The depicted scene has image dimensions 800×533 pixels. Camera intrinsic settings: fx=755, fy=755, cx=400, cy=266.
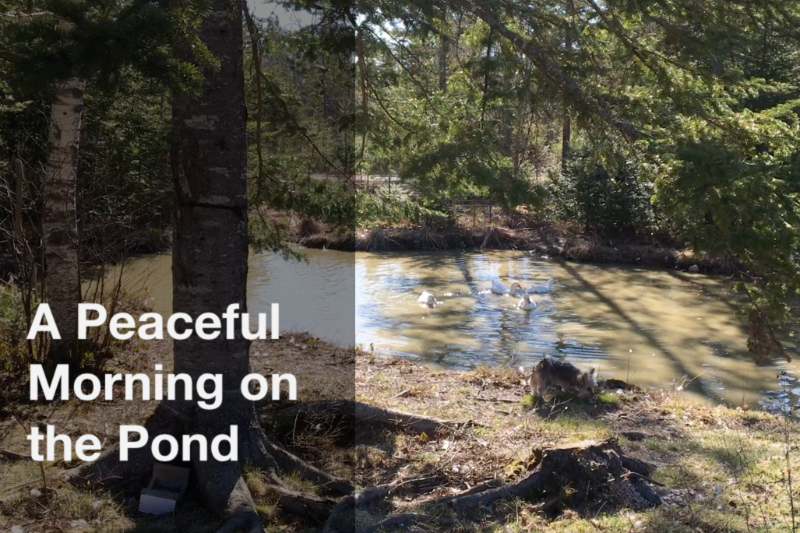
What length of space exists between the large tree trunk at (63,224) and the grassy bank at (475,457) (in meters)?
0.61

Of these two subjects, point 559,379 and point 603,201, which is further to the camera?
point 603,201

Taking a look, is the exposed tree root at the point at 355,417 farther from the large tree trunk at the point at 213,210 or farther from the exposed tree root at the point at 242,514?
the exposed tree root at the point at 242,514

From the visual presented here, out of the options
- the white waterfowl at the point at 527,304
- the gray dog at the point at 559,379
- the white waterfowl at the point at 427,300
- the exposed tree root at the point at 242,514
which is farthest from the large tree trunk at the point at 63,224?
the white waterfowl at the point at 527,304

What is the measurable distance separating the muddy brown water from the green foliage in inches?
79.0

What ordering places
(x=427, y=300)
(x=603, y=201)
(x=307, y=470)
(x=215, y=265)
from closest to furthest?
(x=215, y=265) < (x=307, y=470) < (x=427, y=300) < (x=603, y=201)

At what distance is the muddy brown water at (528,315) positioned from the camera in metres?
11.5

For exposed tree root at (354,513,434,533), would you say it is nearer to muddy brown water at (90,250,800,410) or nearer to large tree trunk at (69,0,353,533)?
large tree trunk at (69,0,353,533)

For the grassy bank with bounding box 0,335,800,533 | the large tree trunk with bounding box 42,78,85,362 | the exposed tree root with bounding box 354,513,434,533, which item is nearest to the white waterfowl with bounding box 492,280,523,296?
the grassy bank with bounding box 0,335,800,533

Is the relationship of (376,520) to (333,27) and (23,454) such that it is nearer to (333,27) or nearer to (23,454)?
(23,454)

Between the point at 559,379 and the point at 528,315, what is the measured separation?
307 inches

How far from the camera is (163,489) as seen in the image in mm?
4574

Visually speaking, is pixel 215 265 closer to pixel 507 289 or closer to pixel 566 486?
pixel 566 486

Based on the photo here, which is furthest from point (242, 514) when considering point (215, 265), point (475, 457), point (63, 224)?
point (63, 224)

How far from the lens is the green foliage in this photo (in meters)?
22.4
